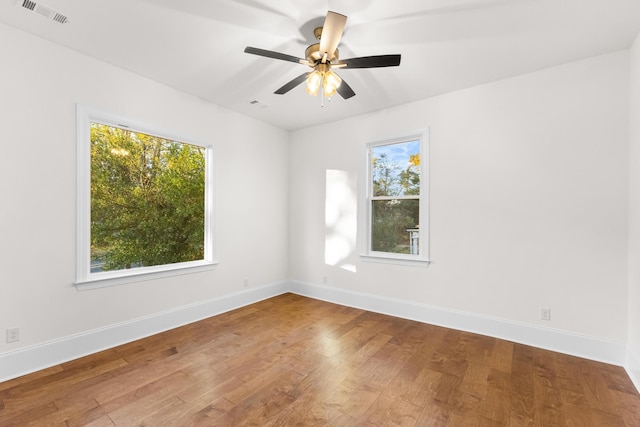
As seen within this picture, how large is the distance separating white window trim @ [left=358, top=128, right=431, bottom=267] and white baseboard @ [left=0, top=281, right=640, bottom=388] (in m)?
0.55

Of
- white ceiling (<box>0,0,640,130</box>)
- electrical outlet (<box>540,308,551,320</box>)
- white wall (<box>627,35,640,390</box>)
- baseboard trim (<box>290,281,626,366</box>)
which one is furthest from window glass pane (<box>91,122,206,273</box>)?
white wall (<box>627,35,640,390</box>)

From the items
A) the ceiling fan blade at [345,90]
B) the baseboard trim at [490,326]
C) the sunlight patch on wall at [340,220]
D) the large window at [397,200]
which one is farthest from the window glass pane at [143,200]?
the large window at [397,200]

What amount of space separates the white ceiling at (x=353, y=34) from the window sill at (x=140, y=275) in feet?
7.08

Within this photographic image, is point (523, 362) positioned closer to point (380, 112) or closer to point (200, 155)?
point (380, 112)

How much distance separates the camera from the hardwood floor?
1.91 metres

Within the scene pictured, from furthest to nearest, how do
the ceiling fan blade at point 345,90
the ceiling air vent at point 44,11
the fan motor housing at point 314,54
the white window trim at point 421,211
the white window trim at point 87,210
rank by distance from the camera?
the white window trim at point 421,211 → the white window trim at point 87,210 → the ceiling fan blade at point 345,90 → the fan motor housing at point 314,54 → the ceiling air vent at point 44,11

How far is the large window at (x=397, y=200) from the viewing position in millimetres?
3705

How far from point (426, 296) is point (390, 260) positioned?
2.07 ft

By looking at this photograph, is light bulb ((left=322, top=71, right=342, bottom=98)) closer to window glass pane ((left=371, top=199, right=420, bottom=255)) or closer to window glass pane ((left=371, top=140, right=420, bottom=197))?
window glass pane ((left=371, top=140, right=420, bottom=197))

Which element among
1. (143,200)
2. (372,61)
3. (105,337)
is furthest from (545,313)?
(143,200)

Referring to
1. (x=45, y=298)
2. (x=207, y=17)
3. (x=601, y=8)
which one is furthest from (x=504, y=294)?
(x=45, y=298)

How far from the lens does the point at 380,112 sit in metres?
4.04

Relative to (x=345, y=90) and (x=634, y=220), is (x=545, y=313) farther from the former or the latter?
(x=345, y=90)

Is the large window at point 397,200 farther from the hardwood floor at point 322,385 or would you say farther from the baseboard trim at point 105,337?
the baseboard trim at point 105,337
